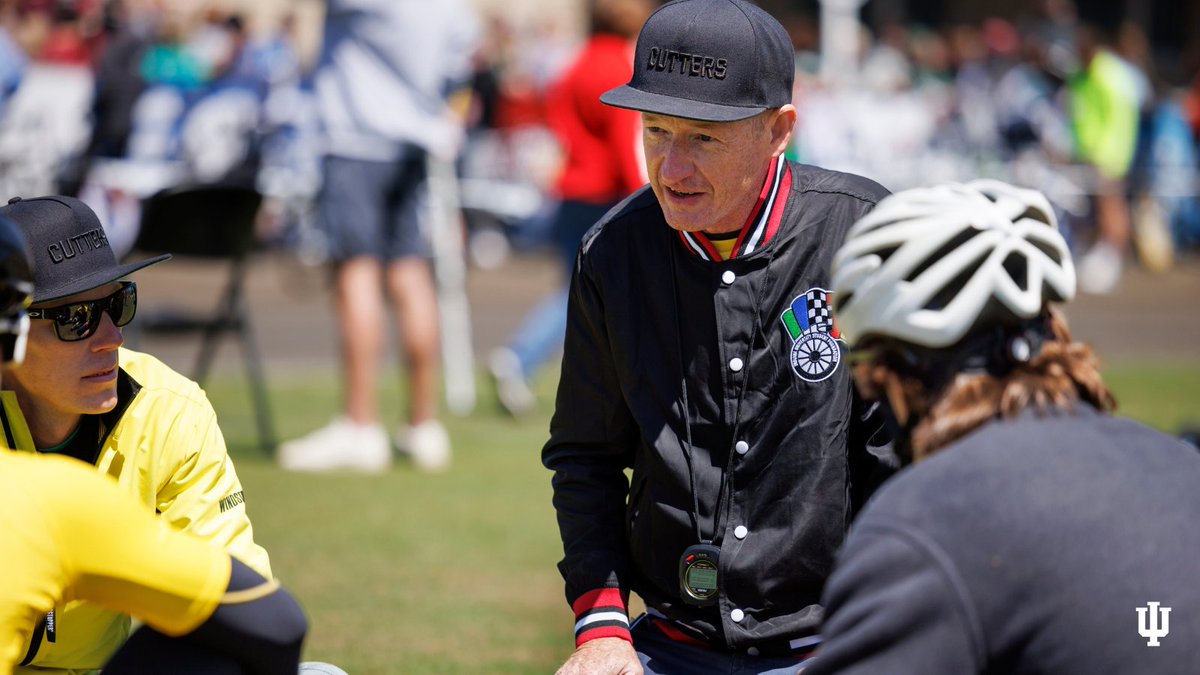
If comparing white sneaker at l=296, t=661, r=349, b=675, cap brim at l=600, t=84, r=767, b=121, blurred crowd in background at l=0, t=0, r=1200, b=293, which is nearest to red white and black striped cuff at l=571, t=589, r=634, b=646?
white sneaker at l=296, t=661, r=349, b=675

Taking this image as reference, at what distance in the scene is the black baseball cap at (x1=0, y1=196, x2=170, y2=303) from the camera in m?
3.07

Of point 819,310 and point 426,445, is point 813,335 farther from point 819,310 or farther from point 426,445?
point 426,445

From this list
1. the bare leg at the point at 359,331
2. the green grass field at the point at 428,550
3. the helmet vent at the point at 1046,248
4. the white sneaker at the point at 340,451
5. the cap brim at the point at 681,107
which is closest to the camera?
the helmet vent at the point at 1046,248

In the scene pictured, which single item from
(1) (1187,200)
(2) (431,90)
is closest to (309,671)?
(2) (431,90)

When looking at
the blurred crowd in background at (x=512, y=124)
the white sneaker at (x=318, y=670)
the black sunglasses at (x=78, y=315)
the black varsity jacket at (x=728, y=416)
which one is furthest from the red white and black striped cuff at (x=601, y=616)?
the blurred crowd in background at (x=512, y=124)

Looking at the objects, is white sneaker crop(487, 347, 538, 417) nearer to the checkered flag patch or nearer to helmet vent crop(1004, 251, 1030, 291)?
the checkered flag patch

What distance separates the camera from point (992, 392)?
2.25 m

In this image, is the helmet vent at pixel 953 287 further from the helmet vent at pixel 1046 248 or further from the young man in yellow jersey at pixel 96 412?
the young man in yellow jersey at pixel 96 412

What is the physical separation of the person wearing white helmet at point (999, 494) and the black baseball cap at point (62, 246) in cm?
164

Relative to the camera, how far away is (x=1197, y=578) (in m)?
2.10

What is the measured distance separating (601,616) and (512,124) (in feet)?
58.4

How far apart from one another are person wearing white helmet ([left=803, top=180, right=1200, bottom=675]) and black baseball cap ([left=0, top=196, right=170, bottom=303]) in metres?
1.64

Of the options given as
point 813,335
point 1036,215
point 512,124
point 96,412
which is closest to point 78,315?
point 96,412

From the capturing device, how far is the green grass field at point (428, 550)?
17.0 feet
